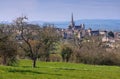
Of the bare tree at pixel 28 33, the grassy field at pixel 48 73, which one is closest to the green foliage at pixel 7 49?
the bare tree at pixel 28 33

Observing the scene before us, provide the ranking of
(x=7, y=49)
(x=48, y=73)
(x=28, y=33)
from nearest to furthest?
(x=48, y=73), (x=28, y=33), (x=7, y=49)

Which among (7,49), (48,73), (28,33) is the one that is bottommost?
(48,73)

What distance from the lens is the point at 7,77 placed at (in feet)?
53.5

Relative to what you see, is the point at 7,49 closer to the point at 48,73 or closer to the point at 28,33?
the point at 28,33

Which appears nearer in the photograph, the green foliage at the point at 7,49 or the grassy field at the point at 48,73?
the grassy field at the point at 48,73

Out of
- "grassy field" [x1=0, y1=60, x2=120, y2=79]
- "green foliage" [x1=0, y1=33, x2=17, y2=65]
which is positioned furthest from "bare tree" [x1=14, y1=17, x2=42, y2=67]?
"grassy field" [x1=0, y1=60, x2=120, y2=79]

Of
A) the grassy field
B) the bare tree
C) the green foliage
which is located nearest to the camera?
the grassy field

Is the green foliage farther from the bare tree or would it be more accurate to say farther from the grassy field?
the grassy field

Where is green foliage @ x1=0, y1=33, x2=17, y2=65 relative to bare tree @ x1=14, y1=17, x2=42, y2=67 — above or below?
below

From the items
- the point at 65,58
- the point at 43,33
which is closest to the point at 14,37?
the point at 43,33

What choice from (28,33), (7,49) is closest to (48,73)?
(28,33)

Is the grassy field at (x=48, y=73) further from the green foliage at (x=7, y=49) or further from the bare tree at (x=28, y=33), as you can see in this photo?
the green foliage at (x=7, y=49)

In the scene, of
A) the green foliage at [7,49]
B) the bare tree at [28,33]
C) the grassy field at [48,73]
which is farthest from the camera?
the green foliage at [7,49]

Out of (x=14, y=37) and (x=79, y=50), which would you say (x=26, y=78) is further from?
(x=79, y=50)
